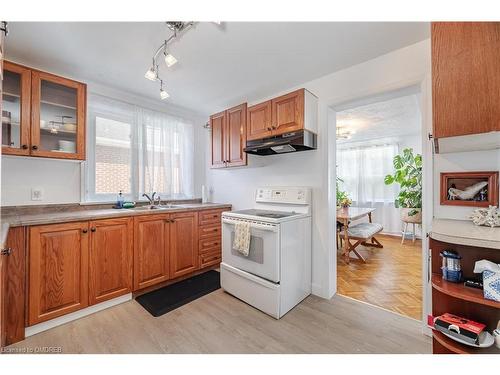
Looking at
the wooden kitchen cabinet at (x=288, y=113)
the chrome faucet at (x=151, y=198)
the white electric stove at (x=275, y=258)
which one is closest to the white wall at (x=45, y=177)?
the chrome faucet at (x=151, y=198)

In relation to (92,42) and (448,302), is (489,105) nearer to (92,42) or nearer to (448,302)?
(448,302)

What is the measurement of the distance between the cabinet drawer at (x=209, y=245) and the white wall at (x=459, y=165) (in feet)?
7.73

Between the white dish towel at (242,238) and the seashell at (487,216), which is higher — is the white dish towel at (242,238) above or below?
below

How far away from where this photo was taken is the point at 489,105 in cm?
106

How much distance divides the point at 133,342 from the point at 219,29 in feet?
7.82

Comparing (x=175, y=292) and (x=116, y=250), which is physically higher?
(x=116, y=250)

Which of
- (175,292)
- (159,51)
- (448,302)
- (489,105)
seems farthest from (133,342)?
(489,105)

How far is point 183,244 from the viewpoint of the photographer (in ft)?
8.52

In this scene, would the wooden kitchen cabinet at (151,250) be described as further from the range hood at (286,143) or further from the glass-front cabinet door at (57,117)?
the range hood at (286,143)

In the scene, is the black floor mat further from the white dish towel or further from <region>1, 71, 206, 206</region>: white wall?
<region>1, 71, 206, 206</region>: white wall

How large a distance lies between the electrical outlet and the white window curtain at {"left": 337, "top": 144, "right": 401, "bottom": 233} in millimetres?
5787

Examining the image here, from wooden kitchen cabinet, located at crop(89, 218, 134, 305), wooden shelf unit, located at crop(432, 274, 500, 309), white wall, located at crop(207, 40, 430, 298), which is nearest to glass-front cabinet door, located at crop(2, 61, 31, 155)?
wooden kitchen cabinet, located at crop(89, 218, 134, 305)

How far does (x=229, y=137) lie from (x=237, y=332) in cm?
212

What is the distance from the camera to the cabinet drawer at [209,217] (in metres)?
2.80
